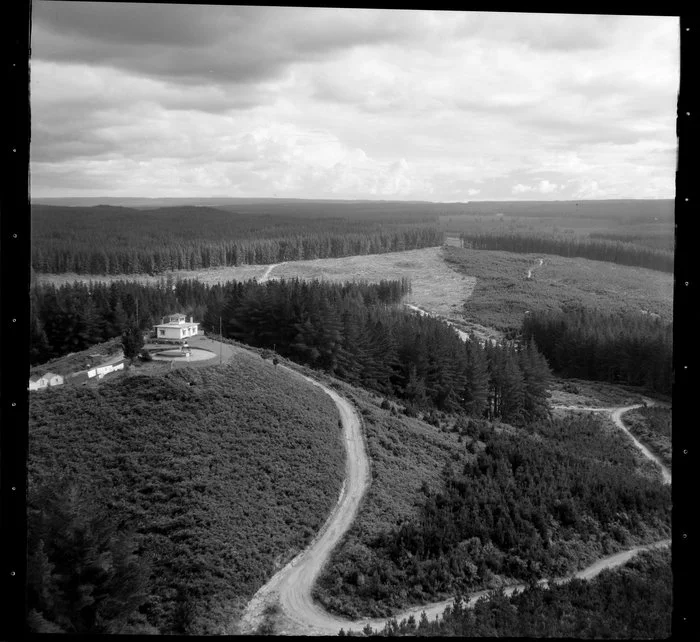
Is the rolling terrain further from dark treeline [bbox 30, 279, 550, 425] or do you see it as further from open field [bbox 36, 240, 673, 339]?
open field [bbox 36, 240, 673, 339]

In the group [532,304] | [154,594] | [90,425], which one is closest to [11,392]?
[154,594]

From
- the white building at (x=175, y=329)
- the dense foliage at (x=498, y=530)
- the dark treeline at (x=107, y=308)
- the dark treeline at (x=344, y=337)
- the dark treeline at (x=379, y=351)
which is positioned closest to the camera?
the dense foliage at (x=498, y=530)

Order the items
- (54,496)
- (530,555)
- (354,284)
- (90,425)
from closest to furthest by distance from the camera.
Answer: (54,496), (530,555), (90,425), (354,284)

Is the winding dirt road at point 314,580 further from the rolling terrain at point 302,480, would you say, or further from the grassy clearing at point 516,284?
the grassy clearing at point 516,284

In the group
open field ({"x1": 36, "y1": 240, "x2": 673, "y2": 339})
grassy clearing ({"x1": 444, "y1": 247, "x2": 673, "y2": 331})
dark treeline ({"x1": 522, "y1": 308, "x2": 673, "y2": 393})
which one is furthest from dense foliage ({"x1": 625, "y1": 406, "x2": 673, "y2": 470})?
grassy clearing ({"x1": 444, "y1": 247, "x2": 673, "y2": 331})

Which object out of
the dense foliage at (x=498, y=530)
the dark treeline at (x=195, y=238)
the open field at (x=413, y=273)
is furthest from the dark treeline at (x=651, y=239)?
the open field at (x=413, y=273)

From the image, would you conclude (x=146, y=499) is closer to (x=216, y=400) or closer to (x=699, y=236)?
(x=216, y=400)
